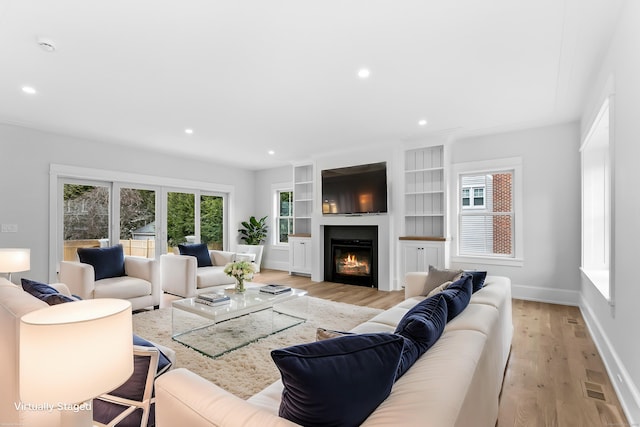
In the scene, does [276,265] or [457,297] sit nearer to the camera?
[457,297]

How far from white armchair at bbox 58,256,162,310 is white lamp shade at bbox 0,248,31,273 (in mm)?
847

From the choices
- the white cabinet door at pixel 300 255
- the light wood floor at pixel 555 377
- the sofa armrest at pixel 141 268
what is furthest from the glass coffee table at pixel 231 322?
the white cabinet door at pixel 300 255

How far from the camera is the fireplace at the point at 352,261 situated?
18.9 feet

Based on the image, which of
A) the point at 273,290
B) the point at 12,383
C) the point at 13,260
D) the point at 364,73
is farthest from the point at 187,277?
the point at 364,73

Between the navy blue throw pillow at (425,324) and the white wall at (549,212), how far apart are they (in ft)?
12.6

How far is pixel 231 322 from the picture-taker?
11.7 feet

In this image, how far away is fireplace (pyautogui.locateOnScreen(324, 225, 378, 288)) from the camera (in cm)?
571

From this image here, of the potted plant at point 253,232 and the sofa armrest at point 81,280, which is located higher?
the potted plant at point 253,232

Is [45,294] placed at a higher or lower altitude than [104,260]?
higher

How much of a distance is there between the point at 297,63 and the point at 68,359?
2631 millimetres

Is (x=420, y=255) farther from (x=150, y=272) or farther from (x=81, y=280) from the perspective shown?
(x=81, y=280)

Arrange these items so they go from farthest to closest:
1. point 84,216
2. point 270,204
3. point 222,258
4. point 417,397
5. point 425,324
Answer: point 270,204 → point 222,258 → point 84,216 → point 425,324 → point 417,397

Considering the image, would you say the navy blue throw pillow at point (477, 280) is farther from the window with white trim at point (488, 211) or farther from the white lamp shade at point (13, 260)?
the white lamp shade at point (13, 260)

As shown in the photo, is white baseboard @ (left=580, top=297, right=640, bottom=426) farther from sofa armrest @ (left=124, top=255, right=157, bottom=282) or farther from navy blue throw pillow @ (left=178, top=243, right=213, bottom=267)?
navy blue throw pillow @ (left=178, top=243, right=213, bottom=267)
